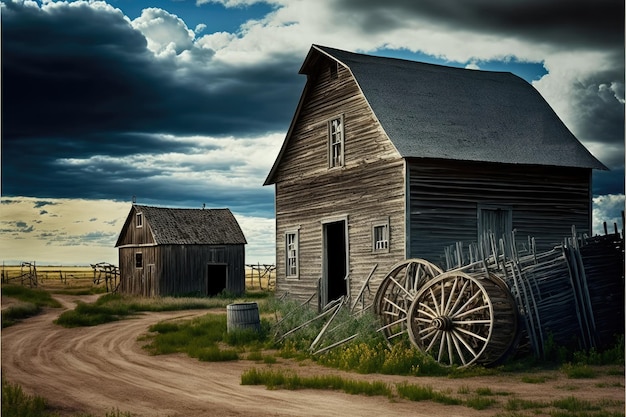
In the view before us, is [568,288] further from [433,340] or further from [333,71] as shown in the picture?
[333,71]

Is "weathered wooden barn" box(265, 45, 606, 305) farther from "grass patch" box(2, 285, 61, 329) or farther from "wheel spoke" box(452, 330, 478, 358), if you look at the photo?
"grass patch" box(2, 285, 61, 329)

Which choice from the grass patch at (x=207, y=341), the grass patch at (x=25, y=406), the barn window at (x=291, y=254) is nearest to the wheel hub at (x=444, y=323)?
the grass patch at (x=207, y=341)

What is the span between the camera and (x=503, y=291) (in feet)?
46.8

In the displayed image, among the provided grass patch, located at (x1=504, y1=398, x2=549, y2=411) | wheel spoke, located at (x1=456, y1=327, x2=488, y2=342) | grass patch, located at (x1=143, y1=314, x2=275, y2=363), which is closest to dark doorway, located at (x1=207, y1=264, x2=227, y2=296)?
grass patch, located at (x1=143, y1=314, x2=275, y2=363)

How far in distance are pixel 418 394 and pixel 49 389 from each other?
6.25m

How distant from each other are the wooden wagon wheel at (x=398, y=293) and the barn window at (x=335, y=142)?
16.6 ft

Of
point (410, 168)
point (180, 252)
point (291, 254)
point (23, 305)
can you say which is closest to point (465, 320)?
point (410, 168)

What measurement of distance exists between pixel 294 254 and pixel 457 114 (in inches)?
288

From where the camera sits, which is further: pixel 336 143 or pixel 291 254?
pixel 291 254

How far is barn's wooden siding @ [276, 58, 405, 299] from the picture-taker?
64.0ft

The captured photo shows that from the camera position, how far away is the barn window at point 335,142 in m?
21.8

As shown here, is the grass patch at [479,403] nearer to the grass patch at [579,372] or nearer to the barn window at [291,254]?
the grass patch at [579,372]

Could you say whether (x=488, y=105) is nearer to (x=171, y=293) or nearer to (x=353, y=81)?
(x=353, y=81)

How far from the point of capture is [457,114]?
2106 centimetres
